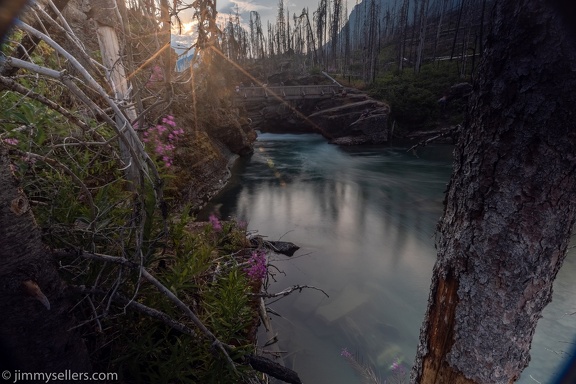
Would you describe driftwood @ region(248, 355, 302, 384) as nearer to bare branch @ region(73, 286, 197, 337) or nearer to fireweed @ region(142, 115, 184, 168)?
bare branch @ region(73, 286, 197, 337)

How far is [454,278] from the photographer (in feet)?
4.91

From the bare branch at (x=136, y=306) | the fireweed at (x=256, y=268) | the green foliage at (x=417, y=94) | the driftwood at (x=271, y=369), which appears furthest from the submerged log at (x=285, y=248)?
the green foliage at (x=417, y=94)

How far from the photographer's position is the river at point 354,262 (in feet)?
15.3

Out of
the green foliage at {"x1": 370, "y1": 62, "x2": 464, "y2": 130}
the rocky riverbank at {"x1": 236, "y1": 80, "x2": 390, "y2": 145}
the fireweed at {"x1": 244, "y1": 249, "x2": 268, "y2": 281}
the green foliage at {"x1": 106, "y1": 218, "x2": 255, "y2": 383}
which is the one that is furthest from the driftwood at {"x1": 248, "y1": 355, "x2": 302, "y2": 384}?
the green foliage at {"x1": 370, "y1": 62, "x2": 464, "y2": 130}

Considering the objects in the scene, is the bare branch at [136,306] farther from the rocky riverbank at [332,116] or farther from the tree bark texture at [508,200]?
the rocky riverbank at [332,116]

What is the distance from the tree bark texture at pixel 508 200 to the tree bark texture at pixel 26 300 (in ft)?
6.86

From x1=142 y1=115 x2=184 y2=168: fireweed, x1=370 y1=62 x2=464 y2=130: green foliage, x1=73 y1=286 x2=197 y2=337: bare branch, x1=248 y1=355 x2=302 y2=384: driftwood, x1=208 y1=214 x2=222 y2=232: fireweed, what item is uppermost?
x1=370 y1=62 x2=464 y2=130: green foliage

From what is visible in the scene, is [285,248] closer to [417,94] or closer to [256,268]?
[256,268]

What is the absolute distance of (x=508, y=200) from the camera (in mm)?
1230

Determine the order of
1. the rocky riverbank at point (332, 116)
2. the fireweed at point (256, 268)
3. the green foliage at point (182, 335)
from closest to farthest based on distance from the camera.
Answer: the green foliage at point (182, 335), the fireweed at point (256, 268), the rocky riverbank at point (332, 116)

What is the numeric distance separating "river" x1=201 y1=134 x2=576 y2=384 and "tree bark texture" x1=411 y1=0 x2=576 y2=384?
0.82 metres

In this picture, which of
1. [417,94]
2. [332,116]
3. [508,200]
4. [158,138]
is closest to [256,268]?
[508,200]

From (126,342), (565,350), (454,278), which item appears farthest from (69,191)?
(565,350)

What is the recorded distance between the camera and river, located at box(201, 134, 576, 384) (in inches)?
183
